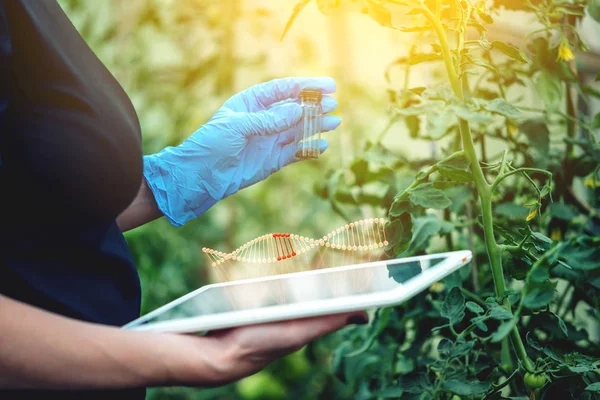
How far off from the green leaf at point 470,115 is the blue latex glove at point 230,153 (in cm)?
29

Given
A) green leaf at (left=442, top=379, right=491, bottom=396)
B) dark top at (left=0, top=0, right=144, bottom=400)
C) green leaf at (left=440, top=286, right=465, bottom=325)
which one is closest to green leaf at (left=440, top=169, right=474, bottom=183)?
green leaf at (left=440, top=286, right=465, bottom=325)

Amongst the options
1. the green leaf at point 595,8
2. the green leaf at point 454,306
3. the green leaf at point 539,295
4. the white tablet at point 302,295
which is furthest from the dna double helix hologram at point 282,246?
the green leaf at point 595,8

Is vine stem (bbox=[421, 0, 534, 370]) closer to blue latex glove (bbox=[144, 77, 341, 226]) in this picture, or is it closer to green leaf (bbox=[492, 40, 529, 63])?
green leaf (bbox=[492, 40, 529, 63])

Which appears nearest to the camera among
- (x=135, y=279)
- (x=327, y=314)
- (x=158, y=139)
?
(x=327, y=314)

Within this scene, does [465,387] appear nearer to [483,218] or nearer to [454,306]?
[454,306]

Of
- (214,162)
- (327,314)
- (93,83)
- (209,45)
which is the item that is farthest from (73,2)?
(327,314)

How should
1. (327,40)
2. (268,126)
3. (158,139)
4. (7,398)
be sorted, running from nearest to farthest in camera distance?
(7,398), (268,126), (158,139), (327,40)

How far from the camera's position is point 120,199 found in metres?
0.73

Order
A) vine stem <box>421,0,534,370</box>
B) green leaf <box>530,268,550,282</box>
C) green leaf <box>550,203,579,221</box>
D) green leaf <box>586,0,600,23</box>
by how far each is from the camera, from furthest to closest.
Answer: green leaf <box>550,203,579,221</box>, green leaf <box>586,0,600,23</box>, vine stem <box>421,0,534,370</box>, green leaf <box>530,268,550,282</box>

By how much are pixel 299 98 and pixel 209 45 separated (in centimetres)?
126

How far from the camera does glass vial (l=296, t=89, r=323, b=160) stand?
35.6 inches

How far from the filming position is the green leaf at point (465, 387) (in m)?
0.66

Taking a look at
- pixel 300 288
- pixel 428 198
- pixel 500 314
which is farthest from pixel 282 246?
pixel 500 314

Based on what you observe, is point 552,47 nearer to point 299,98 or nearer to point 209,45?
point 299,98
